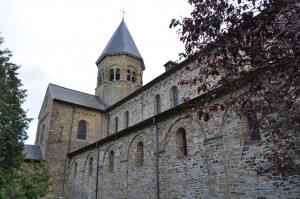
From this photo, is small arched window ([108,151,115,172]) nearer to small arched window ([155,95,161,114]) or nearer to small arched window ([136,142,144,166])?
small arched window ([136,142,144,166])

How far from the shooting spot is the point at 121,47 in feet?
98.5

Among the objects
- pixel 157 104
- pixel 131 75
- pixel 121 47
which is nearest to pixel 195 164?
pixel 157 104

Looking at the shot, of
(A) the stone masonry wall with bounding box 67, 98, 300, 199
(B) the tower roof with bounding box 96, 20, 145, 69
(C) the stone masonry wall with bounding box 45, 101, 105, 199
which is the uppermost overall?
(B) the tower roof with bounding box 96, 20, 145, 69

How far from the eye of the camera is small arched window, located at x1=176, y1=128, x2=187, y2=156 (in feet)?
38.2

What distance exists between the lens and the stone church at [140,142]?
9.17m

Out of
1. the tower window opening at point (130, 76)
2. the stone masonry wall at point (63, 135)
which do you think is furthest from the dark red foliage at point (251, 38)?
the tower window opening at point (130, 76)

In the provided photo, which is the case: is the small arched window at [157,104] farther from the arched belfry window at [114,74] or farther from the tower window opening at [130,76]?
the arched belfry window at [114,74]

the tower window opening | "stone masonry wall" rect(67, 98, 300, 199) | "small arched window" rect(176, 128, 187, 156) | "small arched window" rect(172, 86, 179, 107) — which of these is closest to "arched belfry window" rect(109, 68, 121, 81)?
the tower window opening

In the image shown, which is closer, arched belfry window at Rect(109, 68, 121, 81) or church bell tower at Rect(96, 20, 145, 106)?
church bell tower at Rect(96, 20, 145, 106)

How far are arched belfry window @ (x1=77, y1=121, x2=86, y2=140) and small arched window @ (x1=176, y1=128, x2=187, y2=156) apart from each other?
14706 mm

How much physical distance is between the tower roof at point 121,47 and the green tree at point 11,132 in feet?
54.9

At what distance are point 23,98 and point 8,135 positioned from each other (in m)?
2.43

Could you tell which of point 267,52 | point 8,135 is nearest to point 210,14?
point 267,52

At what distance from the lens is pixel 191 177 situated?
10492 mm
